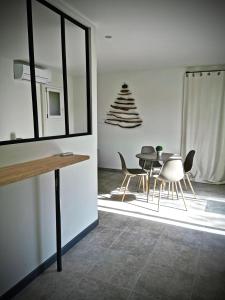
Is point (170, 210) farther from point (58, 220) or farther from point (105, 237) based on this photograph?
point (58, 220)

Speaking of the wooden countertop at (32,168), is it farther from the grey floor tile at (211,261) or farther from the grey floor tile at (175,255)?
the grey floor tile at (211,261)

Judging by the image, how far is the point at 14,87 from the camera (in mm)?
4148

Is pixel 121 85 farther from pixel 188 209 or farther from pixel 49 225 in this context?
pixel 49 225

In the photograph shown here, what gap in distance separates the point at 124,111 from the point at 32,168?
14.4 ft

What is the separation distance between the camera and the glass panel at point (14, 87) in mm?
3153

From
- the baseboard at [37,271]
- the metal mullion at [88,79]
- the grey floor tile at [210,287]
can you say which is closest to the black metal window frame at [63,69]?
the metal mullion at [88,79]

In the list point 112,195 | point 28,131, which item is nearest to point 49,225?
point 112,195

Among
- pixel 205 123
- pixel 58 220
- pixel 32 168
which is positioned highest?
pixel 205 123

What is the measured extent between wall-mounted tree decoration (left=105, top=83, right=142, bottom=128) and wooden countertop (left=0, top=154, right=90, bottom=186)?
3.78 meters

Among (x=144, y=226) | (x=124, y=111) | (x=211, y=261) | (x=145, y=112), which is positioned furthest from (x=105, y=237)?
(x=124, y=111)

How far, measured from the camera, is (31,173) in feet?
4.97

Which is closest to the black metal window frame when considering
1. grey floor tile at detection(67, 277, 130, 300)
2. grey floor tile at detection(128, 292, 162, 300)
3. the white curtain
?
grey floor tile at detection(67, 277, 130, 300)

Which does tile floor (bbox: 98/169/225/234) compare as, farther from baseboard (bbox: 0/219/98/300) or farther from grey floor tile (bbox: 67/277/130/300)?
grey floor tile (bbox: 67/277/130/300)

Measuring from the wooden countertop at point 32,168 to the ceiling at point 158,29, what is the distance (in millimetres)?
1393
